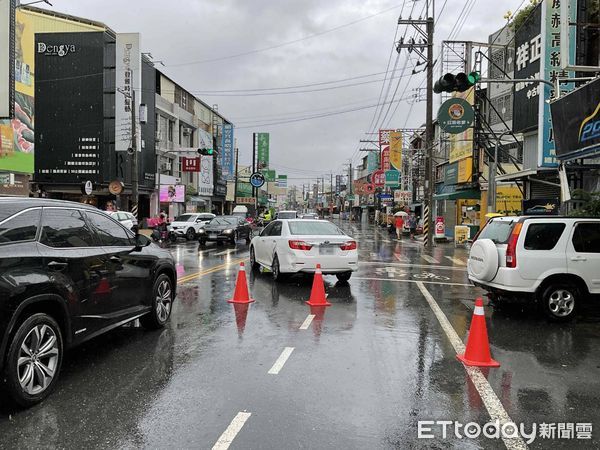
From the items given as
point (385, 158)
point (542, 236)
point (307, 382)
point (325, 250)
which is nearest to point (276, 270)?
point (325, 250)

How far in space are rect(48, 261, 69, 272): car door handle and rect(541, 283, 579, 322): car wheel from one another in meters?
7.03

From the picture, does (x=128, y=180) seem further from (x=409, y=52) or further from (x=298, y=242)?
(x=298, y=242)

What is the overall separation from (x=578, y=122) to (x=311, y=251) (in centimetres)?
673

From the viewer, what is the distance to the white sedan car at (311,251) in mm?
11031

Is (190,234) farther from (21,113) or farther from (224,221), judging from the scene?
(21,113)

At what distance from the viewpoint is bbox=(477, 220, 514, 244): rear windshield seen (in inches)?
331

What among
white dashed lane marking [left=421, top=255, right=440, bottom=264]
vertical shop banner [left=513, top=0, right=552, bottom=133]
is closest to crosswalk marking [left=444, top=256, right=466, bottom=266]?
white dashed lane marking [left=421, top=255, right=440, bottom=264]

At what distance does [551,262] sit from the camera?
7992 millimetres

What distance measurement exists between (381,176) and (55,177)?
30.5 m

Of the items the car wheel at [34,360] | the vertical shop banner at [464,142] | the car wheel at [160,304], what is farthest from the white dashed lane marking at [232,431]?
the vertical shop banner at [464,142]

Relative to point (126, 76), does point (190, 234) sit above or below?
below

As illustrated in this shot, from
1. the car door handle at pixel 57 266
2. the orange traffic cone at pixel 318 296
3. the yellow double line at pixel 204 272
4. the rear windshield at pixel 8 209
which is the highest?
the rear windshield at pixel 8 209

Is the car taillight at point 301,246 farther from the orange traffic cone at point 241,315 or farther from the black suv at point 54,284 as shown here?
the black suv at point 54,284

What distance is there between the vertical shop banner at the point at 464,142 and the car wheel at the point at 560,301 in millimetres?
19079
